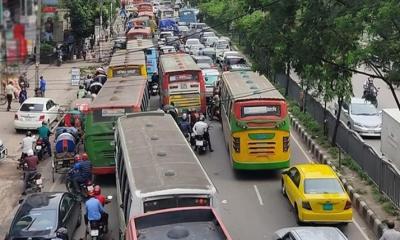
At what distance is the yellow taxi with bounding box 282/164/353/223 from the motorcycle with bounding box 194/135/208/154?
7098 millimetres

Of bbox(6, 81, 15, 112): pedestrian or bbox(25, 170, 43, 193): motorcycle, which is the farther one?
bbox(6, 81, 15, 112): pedestrian

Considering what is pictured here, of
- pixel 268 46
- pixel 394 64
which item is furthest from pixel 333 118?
pixel 394 64

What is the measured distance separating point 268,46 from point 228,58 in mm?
23832

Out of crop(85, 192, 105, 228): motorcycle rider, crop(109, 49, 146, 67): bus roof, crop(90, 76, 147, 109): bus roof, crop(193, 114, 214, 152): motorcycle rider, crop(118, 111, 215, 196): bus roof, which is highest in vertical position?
crop(118, 111, 215, 196): bus roof

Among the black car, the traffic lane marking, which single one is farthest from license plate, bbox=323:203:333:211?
the black car

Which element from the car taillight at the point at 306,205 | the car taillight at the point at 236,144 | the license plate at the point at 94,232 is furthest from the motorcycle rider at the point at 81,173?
the car taillight at the point at 306,205

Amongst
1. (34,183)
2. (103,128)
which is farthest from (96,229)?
(34,183)

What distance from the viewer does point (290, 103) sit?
33406 millimetres

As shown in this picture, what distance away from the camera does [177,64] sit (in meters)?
30.2

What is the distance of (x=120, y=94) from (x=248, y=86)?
4317 millimetres

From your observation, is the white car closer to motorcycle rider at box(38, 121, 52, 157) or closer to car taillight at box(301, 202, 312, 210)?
motorcycle rider at box(38, 121, 52, 157)

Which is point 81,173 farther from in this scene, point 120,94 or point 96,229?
point 120,94

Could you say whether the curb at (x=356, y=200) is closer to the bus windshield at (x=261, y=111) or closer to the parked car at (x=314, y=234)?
the bus windshield at (x=261, y=111)

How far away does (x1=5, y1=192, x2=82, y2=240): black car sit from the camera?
14.2 m
